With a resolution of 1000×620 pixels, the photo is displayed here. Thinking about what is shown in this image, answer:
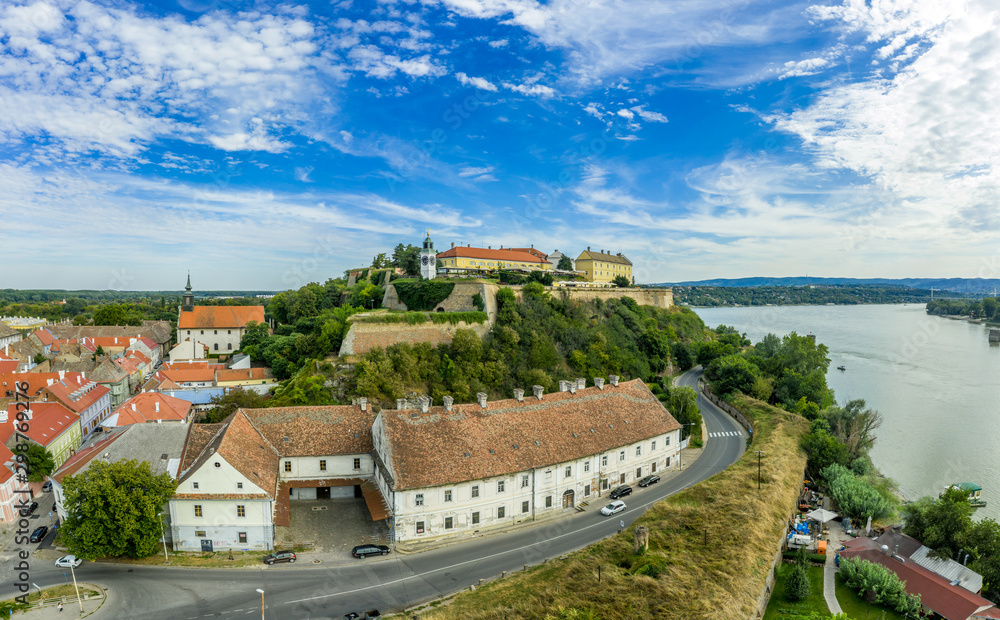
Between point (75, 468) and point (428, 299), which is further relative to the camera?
point (428, 299)

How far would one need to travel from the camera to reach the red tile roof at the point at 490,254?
67.1 meters

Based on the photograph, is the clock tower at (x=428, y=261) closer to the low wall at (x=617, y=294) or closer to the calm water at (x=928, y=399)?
the low wall at (x=617, y=294)

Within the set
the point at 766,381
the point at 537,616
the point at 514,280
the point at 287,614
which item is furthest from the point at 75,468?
the point at 766,381

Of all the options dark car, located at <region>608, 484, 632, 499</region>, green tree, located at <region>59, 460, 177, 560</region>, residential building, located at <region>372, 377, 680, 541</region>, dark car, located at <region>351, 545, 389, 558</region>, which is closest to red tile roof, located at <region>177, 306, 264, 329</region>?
residential building, located at <region>372, 377, 680, 541</region>

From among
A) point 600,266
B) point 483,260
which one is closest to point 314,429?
point 483,260

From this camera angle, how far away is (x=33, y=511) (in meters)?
27.3

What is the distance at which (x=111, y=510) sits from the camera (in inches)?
827

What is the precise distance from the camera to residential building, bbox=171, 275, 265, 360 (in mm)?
67188

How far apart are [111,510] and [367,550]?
1090 cm

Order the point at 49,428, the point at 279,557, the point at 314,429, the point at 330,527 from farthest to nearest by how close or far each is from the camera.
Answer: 1. the point at 49,428
2. the point at 314,429
3. the point at 330,527
4. the point at 279,557

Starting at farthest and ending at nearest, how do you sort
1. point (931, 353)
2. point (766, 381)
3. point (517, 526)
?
point (931, 353), point (766, 381), point (517, 526)

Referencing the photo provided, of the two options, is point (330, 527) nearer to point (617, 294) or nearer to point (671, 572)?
point (671, 572)

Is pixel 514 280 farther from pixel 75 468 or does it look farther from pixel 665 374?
pixel 75 468

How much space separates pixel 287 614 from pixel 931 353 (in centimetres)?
10092
